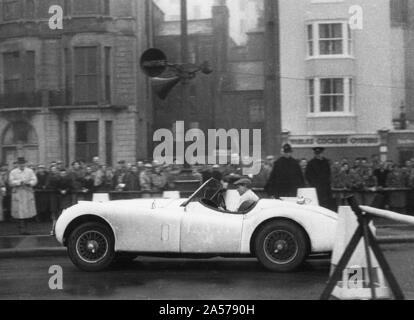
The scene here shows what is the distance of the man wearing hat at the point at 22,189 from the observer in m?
13.3

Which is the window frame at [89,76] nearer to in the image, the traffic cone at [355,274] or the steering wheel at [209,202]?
the steering wheel at [209,202]

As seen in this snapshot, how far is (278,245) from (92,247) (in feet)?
7.47

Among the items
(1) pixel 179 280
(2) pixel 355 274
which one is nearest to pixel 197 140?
(1) pixel 179 280

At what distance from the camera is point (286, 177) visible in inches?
418

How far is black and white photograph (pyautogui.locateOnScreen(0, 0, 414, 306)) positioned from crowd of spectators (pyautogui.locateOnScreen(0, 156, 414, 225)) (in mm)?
47

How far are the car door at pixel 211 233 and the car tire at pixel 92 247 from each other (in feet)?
3.15

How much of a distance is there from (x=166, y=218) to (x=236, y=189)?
106 centimetres

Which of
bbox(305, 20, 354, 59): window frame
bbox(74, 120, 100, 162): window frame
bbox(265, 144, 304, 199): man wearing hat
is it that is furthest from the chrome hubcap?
bbox(305, 20, 354, 59): window frame

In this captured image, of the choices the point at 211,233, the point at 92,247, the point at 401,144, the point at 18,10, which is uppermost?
the point at 18,10

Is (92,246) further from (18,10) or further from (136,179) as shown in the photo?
(18,10)

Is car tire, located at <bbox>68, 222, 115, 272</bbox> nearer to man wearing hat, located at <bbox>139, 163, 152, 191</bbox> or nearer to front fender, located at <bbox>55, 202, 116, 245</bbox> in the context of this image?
Result: front fender, located at <bbox>55, 202, 116, 245</bbox>

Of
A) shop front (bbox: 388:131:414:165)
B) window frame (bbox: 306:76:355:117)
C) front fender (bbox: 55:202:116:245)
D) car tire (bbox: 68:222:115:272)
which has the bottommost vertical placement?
car tire (bbox: 68:222:115:272)

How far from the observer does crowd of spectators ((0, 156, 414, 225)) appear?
13.9 m
